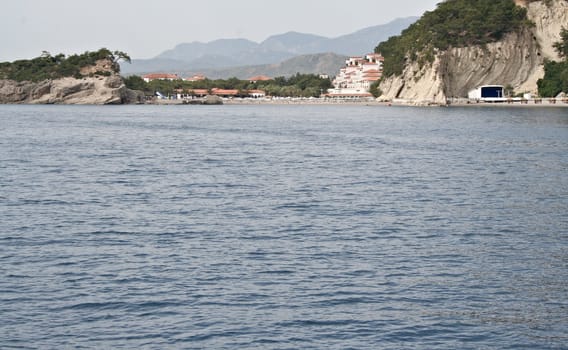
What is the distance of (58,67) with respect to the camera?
190 metres

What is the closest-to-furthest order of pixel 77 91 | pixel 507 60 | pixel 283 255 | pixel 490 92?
1. pixel 283 255
2. pixel 507 60
3. pixel 490 92
4. pixel 77 91

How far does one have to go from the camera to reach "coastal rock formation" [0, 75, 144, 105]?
179 meters

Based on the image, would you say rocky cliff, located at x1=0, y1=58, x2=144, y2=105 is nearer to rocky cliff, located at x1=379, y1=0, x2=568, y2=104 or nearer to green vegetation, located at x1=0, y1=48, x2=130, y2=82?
green vegetation, located at x1=0, y1=48, x2=130, y2=82

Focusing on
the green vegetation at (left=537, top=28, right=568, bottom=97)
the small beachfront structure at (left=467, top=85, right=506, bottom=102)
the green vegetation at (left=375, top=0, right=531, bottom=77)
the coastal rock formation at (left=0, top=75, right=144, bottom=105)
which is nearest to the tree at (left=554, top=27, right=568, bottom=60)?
the green vegetation at (left=537, top=28, right=568, bottom=97)

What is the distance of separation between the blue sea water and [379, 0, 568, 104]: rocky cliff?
10745cm

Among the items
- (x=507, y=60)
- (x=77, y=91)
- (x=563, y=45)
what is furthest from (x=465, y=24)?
(x=77, y=91)

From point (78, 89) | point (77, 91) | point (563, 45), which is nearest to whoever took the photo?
point (563, 45)

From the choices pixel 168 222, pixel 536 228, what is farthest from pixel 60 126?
pixel 536 228

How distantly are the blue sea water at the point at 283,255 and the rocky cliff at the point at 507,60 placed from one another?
107 metres

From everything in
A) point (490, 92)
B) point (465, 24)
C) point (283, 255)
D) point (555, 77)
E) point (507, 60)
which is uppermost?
point (465, 24)

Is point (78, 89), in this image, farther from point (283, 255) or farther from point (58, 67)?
point (283, 255)

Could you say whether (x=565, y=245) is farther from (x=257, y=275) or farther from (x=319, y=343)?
(x=319, y=343)

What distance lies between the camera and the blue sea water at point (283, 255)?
17.1 metres

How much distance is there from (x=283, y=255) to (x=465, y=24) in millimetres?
137640
